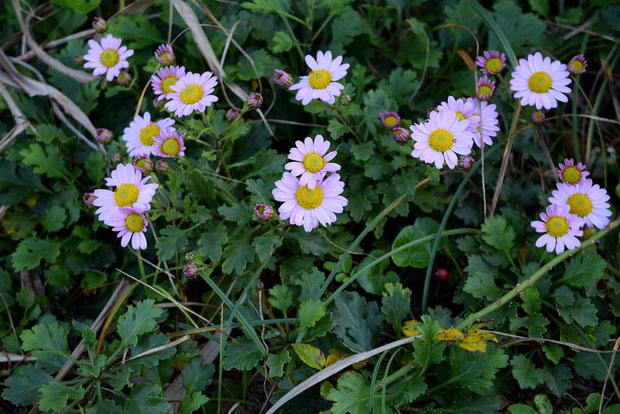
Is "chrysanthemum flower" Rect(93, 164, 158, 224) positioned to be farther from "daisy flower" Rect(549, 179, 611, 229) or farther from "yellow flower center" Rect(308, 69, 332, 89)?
"daisy flower" Rect(549, 179, 611, 229)

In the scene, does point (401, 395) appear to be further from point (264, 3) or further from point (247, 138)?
point (264, 3)

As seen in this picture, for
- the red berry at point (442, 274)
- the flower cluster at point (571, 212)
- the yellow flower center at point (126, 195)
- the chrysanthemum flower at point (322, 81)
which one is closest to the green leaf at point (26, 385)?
the yellow flower center at point (126, 195)

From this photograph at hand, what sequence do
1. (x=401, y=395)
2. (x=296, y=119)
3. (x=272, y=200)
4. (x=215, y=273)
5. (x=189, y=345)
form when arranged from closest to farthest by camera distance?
(x=401, y=395), (x=189, y=345), (x=272, y=200), (x=215, y=273), (x=296, y=119)

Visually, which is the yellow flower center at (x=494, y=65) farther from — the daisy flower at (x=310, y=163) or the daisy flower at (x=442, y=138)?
the daisy flower at (x=310, y=163)

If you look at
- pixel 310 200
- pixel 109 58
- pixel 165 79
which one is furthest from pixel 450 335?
pixel 109 58

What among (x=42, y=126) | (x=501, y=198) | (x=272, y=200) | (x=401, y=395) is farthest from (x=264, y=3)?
Result: (x=401, y=395)

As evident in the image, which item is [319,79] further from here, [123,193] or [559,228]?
[559,228]

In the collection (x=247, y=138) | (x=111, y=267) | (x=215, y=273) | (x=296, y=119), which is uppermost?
(x=296, y=119)
